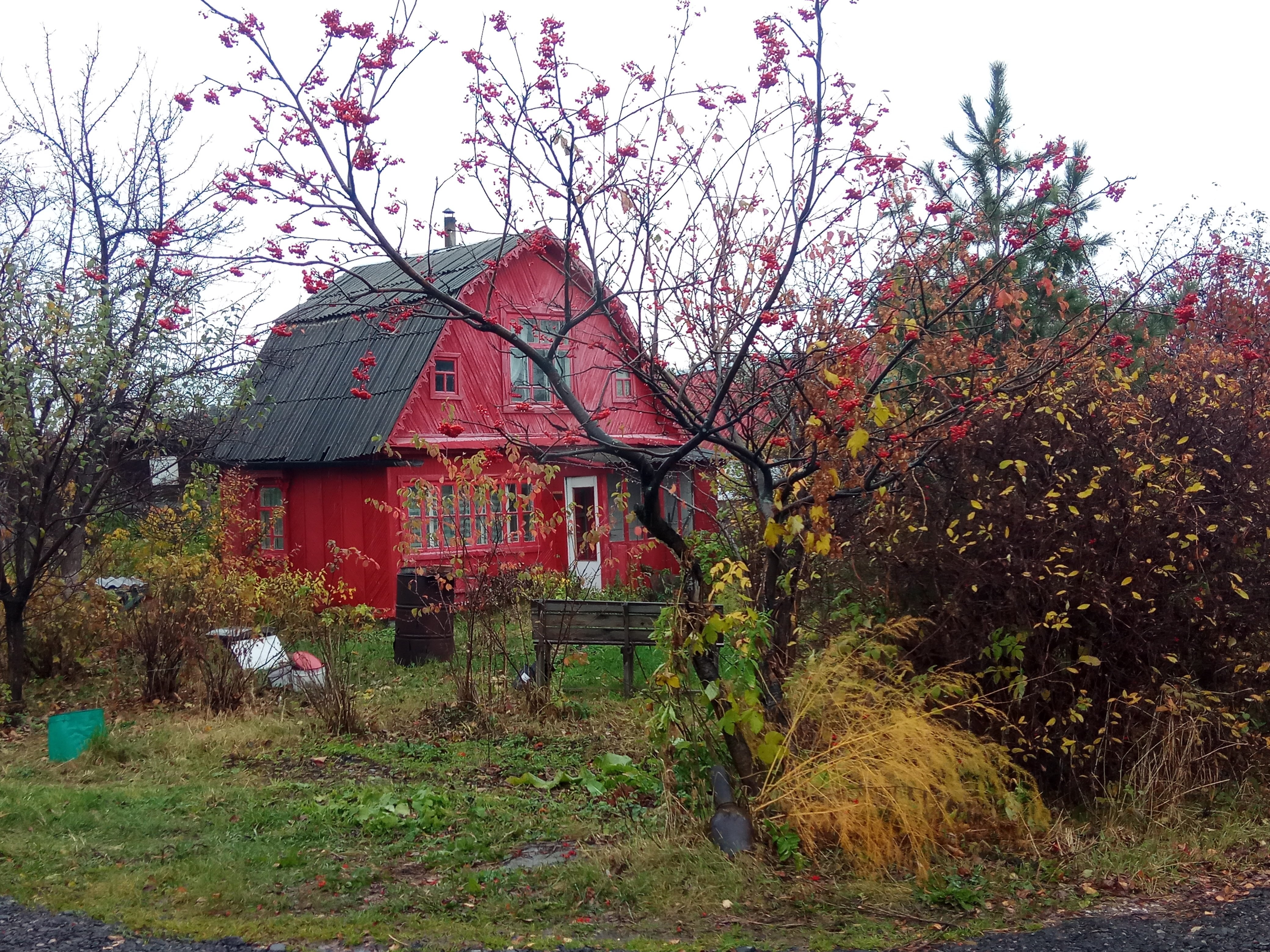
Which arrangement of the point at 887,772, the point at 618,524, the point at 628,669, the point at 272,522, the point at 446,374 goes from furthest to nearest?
the point at 618,524 → the point at 272,522 → the point at 446,374 → the point at 628,669 → the point at 887,772

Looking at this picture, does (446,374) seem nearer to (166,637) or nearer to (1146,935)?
(166,637)

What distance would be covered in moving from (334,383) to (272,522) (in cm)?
246

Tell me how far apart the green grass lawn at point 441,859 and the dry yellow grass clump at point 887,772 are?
0.18m

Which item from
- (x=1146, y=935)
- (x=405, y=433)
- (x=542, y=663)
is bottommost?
(x=1146, y=935)

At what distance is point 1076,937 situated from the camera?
175 inches

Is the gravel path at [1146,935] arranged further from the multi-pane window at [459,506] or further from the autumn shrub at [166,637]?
the autumn shrub at [166,637]

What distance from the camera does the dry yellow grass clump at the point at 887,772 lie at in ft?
16.9

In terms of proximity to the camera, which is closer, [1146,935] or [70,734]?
[1146,935]

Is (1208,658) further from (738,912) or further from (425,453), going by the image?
(425,453)

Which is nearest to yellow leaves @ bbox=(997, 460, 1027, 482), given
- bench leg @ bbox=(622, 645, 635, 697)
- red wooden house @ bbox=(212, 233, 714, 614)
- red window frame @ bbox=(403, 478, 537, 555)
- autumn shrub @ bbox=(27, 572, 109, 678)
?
red window frame @ bbox=(403, 478, 537, 555)

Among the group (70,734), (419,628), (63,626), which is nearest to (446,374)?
(419,628)

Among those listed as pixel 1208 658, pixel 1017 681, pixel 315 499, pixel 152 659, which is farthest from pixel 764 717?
pixel 315 499

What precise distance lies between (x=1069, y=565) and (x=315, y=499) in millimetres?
13527

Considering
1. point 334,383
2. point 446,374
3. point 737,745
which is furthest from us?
point 334,383
